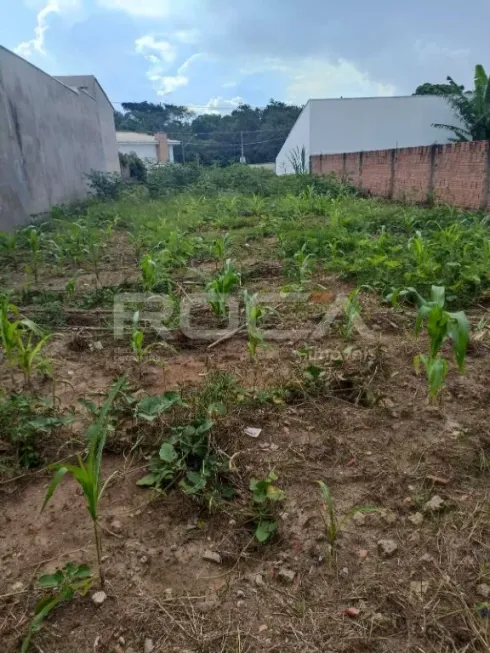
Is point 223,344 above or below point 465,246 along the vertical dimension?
below

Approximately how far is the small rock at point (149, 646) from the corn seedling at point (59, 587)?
0.23 meters

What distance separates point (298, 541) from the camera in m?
1.44

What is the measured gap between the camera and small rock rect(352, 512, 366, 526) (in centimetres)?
149

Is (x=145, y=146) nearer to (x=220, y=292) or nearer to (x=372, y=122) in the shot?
(x=372, y=122)

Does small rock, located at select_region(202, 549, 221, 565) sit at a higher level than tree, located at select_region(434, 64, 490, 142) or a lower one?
lower

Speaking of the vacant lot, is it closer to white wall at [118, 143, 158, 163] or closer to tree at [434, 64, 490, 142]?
tree at [434, 64, 490, 142]

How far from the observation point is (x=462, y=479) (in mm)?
1670

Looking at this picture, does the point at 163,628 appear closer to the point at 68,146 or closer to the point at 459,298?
the point at 459,298

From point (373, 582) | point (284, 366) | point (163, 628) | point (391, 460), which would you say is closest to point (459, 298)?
point (284, 366)

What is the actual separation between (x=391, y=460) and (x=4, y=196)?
307 inches

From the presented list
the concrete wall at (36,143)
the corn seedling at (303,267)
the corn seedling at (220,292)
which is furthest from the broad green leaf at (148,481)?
the concrete wall at (36,143)

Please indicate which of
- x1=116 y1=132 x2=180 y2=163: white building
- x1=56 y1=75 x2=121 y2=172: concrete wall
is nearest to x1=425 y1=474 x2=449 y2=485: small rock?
x1=56 y1=75 x2=121 y2=172: concrete wall

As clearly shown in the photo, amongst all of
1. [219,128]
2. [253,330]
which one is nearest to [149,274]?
[253,330]

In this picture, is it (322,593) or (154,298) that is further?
(154,298)
